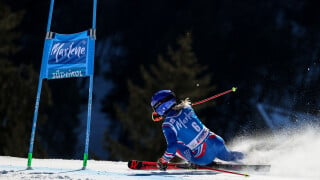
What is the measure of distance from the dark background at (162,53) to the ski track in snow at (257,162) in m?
13.8

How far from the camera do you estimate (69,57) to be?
6.81 metres

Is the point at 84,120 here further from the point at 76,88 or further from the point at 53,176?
the point at 53,176

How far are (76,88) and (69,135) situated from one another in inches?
128

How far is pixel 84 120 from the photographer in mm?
34406

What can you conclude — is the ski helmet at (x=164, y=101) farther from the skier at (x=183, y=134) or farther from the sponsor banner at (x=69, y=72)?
the sponsor banner at (x=69, y=72)

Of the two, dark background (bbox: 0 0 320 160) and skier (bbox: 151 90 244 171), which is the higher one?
dark background (bbox: 0 0 320 160)

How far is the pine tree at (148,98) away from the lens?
927 inches

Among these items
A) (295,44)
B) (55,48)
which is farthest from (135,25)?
(55,48)

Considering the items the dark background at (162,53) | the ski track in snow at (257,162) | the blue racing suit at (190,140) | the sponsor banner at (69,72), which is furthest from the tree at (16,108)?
the blue racing suit at (190,140)

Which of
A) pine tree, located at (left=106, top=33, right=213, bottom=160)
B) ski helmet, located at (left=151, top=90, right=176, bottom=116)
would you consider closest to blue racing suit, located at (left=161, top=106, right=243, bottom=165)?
ski helmet, located at (left=151, top=90, right=176, bottom=116)

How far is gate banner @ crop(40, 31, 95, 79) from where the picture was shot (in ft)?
22.2

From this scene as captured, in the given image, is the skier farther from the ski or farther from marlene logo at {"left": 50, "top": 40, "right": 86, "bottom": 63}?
marlene logo at {"left": 50, "top": 40, "right": 86, "bottom": 63}

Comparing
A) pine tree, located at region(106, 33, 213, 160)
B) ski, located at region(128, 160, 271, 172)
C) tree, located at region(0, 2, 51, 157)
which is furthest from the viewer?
pine tree, located at region(106, 33, 213, 160)

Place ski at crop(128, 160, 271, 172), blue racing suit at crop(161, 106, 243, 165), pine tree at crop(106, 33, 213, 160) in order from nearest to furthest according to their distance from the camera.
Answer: blue racing suit at crop(161, 106, 243, 165) < ski at crop(128, 160, 271, 172) < pine tree at crop(106, 33, 213, 160)
